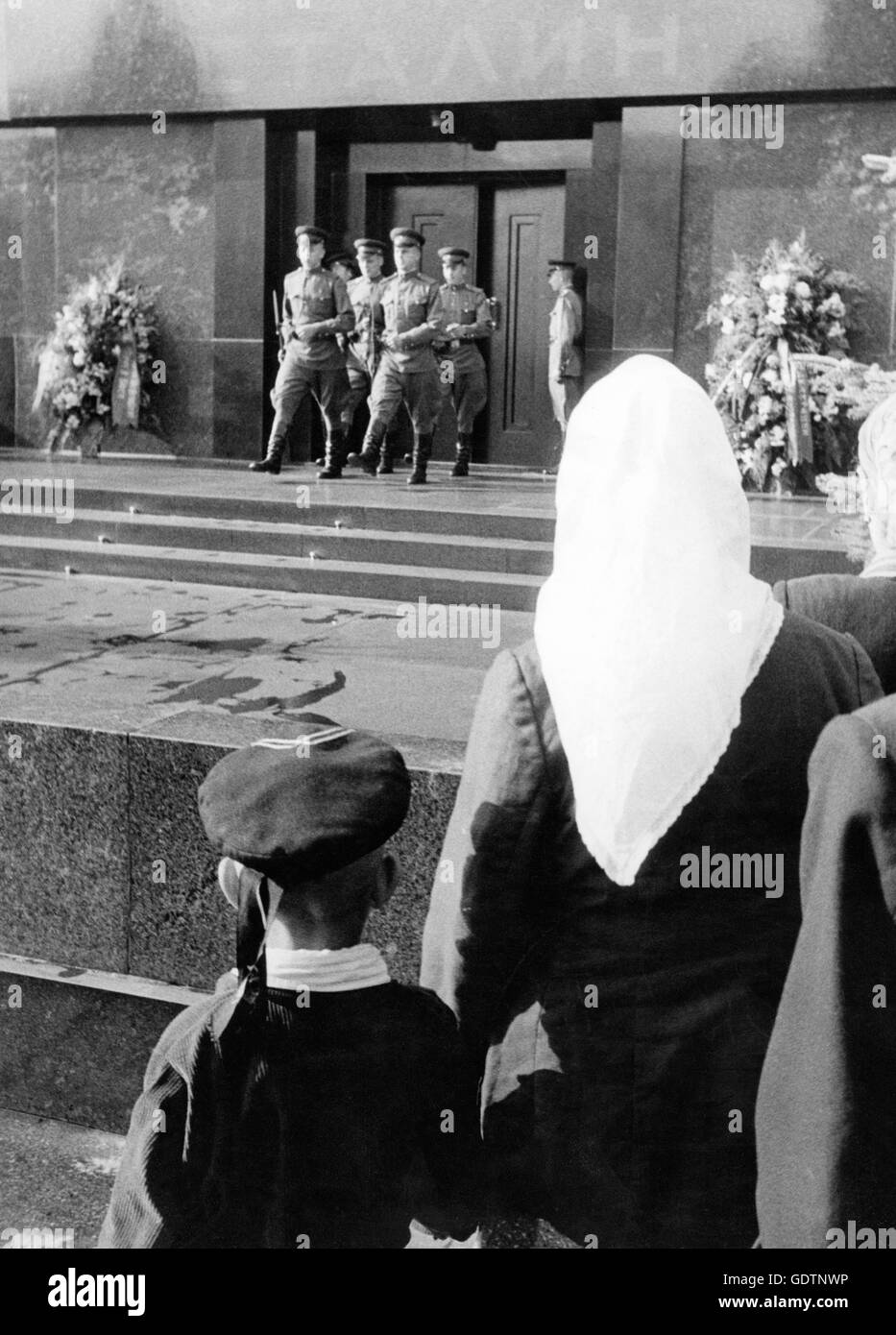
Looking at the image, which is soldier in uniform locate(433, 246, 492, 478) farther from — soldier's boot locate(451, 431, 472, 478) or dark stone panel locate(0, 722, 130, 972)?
dark stone panel locate(0, 722, 130, 972)

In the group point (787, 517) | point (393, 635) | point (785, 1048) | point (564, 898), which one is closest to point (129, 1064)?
point (564, 898)

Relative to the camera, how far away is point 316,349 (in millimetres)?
11797

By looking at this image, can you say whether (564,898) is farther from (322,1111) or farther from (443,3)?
(443,3)

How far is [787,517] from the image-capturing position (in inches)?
398

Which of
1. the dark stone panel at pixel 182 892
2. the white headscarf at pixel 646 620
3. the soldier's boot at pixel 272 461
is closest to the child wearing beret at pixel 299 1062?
the white headscarf at pixel 646 620

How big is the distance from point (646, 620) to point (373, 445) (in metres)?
10.4

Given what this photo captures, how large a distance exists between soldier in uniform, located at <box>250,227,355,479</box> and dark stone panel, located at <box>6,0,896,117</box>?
226cm

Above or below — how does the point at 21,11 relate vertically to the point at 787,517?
→ above

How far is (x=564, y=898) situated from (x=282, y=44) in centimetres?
1300

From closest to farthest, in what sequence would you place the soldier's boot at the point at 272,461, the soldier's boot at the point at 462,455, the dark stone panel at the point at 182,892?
the dark stone panel at the point at 182,892 < the soldier's boot at the point at 272,461 < the soldier's boot at the point at 462,455

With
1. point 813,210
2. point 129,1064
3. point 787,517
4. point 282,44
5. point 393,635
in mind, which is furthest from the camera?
point 282,44

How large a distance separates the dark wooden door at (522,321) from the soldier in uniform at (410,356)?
8.51 feet

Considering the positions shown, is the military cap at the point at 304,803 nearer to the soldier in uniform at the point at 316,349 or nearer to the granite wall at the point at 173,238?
the soldier in uniform at the point at 316,349

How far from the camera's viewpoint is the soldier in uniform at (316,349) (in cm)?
1177
